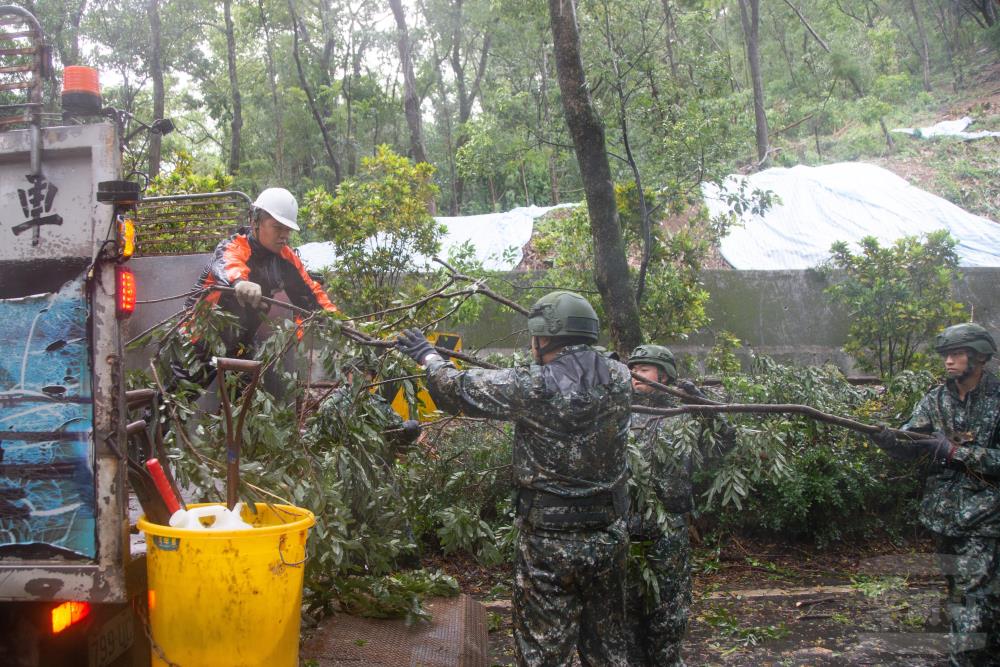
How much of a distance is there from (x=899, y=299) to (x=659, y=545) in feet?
17.0

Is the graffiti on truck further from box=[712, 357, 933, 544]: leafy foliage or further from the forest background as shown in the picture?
box=[712, 357, 933, 544]: leafy foliage

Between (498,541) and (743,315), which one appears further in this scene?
(743,315)

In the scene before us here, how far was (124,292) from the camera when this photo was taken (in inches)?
105

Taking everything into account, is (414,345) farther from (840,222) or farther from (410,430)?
(840,222)

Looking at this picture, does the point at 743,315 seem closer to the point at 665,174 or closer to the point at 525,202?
the point at 665,174

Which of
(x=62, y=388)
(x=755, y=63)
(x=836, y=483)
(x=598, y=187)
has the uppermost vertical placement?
(x=755, y=63)

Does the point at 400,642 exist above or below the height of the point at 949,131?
below

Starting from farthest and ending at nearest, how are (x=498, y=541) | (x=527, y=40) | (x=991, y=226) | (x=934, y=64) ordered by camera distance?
1. (x=934, y=64)
2. (x=527, y=40)
3. (x=991, y=226)
4. (x=498, y=541)

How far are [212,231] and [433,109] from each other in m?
18.9

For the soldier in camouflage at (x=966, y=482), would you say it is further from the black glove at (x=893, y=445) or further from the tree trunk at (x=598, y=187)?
the tree trunk at (x=598, y=187)

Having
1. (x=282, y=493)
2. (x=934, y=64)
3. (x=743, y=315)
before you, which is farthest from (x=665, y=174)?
Result: (x=934, y=64)

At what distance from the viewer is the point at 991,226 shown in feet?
39.1

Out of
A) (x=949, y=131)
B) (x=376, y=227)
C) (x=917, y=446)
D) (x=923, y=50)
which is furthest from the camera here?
(x=923, y=50)

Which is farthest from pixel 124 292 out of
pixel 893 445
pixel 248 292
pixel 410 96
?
pixel 410 96
